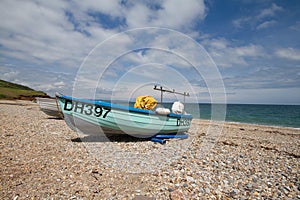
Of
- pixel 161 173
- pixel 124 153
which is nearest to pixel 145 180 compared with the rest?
pixel 161 173

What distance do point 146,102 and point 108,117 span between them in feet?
7.60

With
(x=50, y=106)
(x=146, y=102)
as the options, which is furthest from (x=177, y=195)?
(x=50, y=106)

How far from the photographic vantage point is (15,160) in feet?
16.8

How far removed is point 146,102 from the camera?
8844 mm

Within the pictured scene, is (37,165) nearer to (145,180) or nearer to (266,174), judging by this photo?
(145,180)

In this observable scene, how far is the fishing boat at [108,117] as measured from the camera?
24.2 ft

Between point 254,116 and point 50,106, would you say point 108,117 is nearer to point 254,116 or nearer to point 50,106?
point 50,106

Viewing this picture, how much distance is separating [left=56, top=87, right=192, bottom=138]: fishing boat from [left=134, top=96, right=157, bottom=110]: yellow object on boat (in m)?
0.76

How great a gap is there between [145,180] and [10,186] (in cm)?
325

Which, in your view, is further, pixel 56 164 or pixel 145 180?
pixel 56 164

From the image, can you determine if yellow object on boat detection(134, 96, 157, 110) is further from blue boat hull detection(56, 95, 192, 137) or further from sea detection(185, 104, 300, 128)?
sea detection(185, 104, 300, 128)

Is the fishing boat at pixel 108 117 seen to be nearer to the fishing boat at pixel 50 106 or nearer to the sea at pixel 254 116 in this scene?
the sea at pixel 254 116

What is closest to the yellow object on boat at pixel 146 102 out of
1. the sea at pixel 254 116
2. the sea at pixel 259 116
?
the sea at pixel 254 116

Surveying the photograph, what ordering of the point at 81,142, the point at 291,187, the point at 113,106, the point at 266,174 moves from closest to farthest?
the point at 291,187 → the point at 266,174 → the point at 113,106 → the point at 81,142
